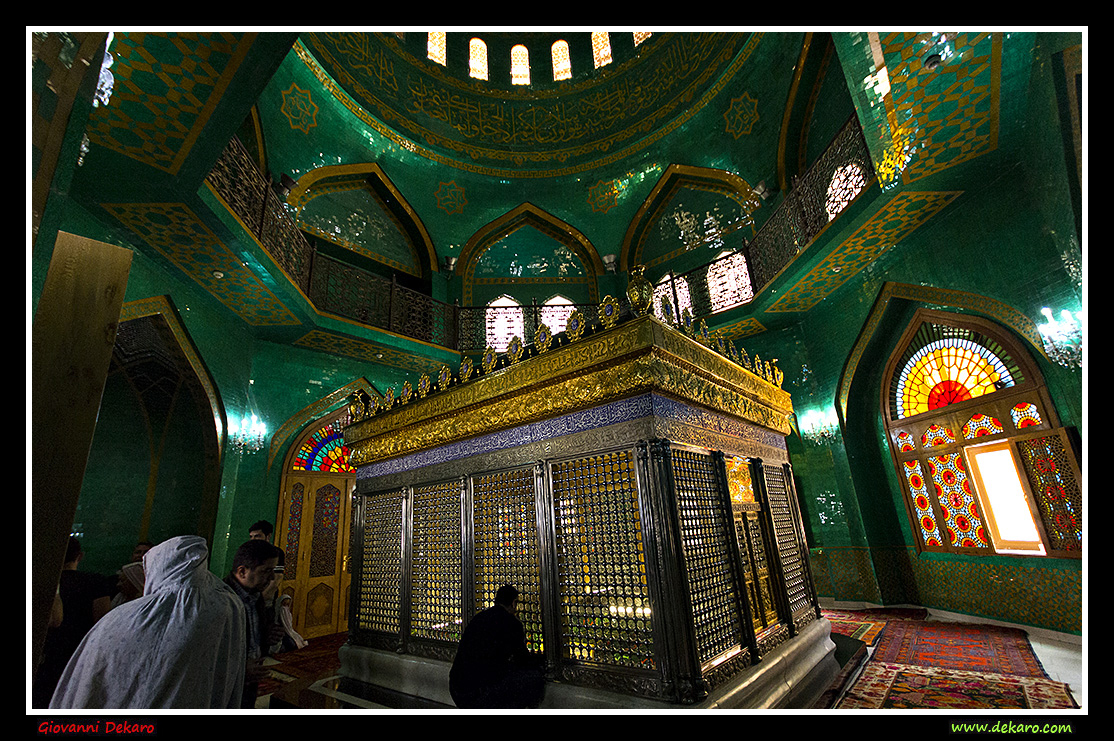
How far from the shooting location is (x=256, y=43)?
317 cm

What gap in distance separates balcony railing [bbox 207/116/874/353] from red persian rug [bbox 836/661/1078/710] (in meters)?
3.09

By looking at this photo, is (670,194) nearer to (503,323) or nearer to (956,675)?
(503,323)

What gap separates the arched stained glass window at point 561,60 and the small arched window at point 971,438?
8.81 meters

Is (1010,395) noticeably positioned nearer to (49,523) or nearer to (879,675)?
(879,675)

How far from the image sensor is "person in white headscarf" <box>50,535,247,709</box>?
4.49ft

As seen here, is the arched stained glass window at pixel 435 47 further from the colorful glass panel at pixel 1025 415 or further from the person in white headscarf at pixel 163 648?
the colorful glass panel at pixel 1025 415

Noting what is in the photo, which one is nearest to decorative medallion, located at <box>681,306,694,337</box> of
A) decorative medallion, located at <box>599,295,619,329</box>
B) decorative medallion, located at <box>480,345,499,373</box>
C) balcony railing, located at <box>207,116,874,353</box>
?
decorative medallion, located at <box>599,295,619,329</box>

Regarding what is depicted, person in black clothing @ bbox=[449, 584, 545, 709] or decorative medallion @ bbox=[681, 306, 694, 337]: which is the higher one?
decorative medallion @ bbox=[681, 306, 694, 337]

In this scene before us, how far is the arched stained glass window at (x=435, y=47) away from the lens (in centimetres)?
980

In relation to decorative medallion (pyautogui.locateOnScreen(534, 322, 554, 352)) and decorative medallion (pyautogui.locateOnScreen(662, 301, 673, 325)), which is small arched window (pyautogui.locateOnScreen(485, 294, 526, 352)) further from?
decorative medallion (pyautogui.locateOnScreen(662, 301, 673, 325))

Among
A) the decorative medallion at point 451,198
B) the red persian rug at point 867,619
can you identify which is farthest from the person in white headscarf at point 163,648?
the decorative medallion at point 451,198
